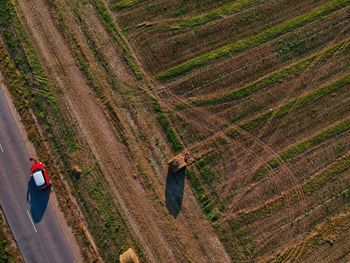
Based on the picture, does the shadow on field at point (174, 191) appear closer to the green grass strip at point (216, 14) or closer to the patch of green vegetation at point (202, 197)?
the patch of green vegetation at point (202, 197)

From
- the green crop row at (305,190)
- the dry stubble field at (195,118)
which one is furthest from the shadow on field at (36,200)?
the green crop row at (305,190)

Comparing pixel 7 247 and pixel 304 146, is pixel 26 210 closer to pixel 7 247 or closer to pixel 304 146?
pixel 7 247

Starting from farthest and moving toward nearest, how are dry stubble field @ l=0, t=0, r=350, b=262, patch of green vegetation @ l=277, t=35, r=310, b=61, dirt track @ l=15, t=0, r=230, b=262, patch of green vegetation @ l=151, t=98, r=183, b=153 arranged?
patch of green vegetation @ l=277, t=35, r=310, b=61 < patch of green vegetation @ l=151, t=98, r=183, b=153 < dry stubble field @ l=0, t=0, r=350, b=262 < dirt track @ l=15, t=0, r=230, b=262

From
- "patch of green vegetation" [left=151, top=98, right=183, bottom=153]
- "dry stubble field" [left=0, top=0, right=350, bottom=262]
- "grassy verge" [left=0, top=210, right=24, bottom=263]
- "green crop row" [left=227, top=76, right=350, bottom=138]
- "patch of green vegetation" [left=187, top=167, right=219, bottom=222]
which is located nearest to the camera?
"grassy verge" [left=0, top=210, right=24, bottom=263]

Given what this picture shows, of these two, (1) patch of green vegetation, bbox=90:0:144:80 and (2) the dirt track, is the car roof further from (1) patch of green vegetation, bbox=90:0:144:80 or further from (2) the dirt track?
(1) patch of green vegetation, bbox=90:0:144:80

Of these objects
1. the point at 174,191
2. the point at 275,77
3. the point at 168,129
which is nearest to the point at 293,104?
the point at 275,77

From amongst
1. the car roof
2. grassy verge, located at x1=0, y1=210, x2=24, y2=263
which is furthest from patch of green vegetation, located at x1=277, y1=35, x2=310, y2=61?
grassy verge, located at x1=0, y1=210, x2=24, y2=263
